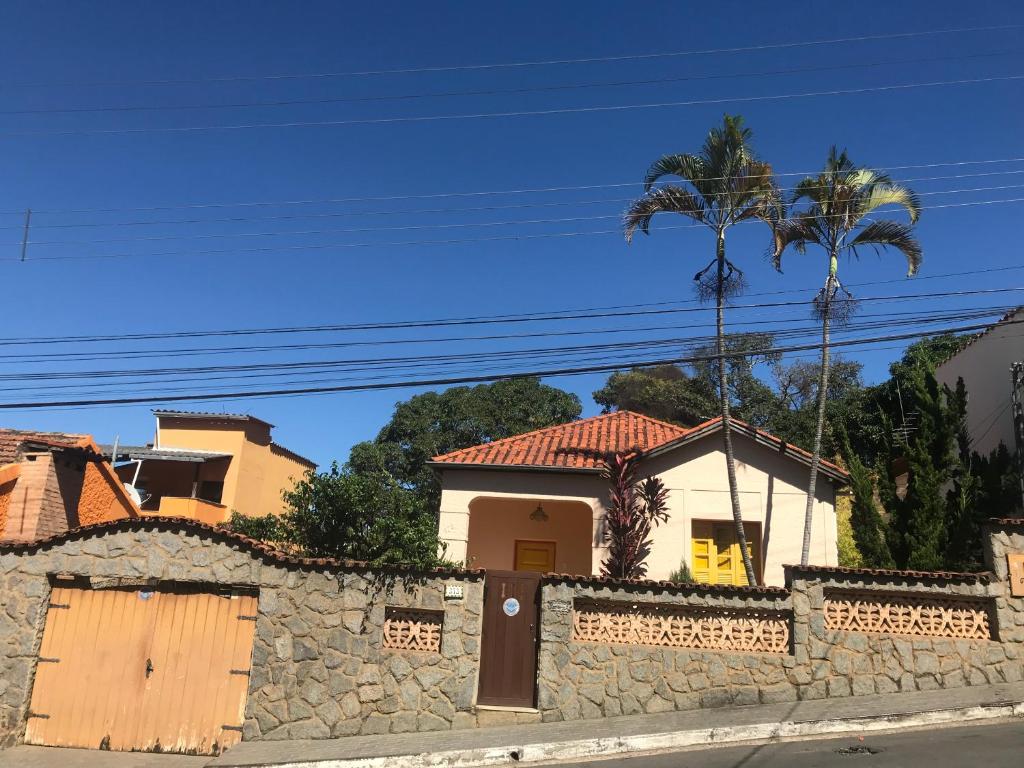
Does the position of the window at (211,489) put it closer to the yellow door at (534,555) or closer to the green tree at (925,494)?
the yellow door at (534,555)

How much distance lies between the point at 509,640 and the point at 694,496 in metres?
6.34

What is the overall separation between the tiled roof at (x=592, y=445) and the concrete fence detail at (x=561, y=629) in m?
4.89

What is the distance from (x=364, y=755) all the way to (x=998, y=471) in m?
13.3

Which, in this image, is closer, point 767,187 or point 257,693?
point 257,693

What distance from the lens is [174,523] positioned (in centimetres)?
967

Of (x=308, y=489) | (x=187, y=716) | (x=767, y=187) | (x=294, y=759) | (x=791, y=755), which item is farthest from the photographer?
(x=767, y=187)

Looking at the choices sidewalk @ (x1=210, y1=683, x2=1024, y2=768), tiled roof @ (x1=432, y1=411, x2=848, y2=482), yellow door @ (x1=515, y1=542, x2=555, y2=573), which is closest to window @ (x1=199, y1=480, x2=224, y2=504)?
yellow door @ (x1=515, y1=542, x2=555, y2=573)

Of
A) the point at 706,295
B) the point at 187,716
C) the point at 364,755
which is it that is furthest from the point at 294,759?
the point at 706,295

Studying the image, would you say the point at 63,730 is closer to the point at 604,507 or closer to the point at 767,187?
the point at 604,507

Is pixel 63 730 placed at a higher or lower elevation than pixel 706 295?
lower

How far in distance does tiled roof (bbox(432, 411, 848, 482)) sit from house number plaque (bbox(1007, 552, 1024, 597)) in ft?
14.7

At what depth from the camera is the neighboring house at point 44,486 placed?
421 inches

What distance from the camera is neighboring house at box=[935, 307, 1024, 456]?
55.1ft

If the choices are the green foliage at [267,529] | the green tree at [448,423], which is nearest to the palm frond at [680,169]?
the green foliage at [267,529]
